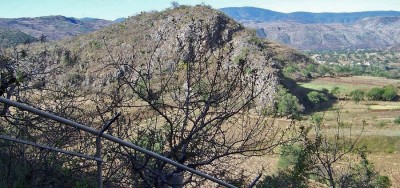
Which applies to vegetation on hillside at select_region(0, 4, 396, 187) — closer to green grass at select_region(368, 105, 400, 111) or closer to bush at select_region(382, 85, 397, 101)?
green grass at select_region(368, 105, 400, 111)

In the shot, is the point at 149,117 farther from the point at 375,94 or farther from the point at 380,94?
the point at 380,94

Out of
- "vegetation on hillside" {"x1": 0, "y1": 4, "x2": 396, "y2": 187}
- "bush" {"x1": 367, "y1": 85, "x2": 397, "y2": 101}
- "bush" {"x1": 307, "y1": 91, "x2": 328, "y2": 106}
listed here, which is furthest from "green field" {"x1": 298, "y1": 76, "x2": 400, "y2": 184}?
"vegetation on hillside" {"x1": 0, "y1": 4, "x2": 396, "y2": 187}

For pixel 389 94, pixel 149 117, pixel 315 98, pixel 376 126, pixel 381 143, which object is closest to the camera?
pixel 149 117

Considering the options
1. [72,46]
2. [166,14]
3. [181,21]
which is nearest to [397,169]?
[181,21]

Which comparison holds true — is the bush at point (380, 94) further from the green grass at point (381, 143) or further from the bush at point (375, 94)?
the green grass at point (381, 143)

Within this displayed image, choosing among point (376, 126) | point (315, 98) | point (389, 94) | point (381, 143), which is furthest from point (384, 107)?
point (381, 143)

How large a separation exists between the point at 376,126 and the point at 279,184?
102 ft

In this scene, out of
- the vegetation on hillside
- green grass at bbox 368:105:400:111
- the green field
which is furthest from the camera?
green grass at bbox 368:105:400:111

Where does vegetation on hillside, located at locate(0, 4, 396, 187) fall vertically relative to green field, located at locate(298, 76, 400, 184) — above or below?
above

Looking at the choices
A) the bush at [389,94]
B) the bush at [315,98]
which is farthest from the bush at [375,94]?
the bush at [315,98]

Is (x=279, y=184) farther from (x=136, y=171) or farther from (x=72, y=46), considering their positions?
(x=72, y=46)

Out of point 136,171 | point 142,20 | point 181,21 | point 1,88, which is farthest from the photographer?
point 142,20

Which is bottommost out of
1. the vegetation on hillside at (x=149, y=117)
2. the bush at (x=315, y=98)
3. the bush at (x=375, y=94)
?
the bush at (x=375, y=94)

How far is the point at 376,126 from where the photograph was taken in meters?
41.8
